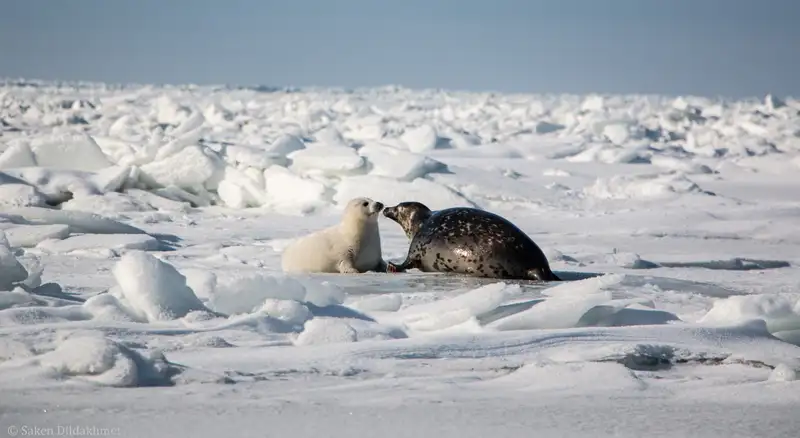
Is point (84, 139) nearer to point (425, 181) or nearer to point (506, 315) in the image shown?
point (425, 181)

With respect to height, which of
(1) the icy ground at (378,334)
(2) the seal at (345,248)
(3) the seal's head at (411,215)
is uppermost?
(3) the seal's head at (411,215)

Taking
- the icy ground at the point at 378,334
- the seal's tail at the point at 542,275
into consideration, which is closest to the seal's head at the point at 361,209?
the icy ground at the point at 378,334

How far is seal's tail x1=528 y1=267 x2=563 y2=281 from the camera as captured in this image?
5.14m

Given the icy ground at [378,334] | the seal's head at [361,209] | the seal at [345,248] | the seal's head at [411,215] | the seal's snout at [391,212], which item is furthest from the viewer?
the seal's snout at [391,212]

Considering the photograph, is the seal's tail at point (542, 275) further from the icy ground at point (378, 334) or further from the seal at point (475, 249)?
the icy ground at point (378, 334)

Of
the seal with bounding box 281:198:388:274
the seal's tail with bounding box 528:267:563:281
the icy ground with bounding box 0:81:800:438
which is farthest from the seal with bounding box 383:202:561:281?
the icy ground with bounding box 0:81:800:438

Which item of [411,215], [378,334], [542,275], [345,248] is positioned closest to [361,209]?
[345,248]

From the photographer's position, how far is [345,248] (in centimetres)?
552

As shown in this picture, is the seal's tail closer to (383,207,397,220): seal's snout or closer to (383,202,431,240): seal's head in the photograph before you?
(383,202,431,240): seal's head

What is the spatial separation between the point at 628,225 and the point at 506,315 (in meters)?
4.70

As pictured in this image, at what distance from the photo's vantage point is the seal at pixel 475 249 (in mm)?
5285

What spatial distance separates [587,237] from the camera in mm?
7477

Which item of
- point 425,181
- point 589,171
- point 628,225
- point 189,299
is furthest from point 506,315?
point 589,171

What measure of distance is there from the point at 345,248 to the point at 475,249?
2.23ft
